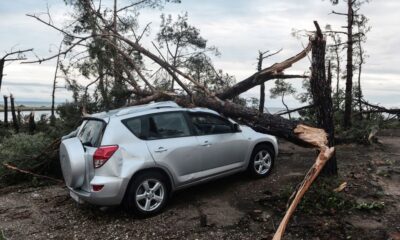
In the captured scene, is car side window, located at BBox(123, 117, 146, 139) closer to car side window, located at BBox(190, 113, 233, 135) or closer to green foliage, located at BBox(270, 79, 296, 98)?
car side window, located at BBox(190, 113, 233, 135)

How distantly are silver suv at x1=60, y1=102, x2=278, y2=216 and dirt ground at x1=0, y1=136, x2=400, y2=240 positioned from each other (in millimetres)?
407

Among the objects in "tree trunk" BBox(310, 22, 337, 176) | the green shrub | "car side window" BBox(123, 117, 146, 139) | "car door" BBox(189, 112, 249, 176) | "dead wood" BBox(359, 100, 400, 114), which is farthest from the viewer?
"dead wood" BBox(359, 100, 400, 114)

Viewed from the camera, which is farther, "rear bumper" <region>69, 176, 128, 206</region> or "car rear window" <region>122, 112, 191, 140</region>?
"car rear window" <region>122, 112, 191, 140</region>

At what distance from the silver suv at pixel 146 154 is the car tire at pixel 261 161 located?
34 centimetres

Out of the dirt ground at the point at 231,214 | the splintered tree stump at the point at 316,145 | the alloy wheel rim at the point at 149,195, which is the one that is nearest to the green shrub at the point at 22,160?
the dirt ground at the point at 231,214

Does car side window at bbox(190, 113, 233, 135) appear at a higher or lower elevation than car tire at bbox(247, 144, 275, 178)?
higher

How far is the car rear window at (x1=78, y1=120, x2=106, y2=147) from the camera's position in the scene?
6.19 m

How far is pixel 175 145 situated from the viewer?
257 inches

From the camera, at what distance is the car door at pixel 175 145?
6355 mm

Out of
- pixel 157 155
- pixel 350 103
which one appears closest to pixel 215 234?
pixel 157 155

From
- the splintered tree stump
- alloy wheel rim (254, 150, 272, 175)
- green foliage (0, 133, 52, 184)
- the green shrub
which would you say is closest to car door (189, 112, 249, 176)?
alloy wheel rim (254, 150, 272, 175)

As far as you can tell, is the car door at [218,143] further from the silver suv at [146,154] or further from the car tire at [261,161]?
the car tire at [261,161]

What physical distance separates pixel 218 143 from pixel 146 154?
1.50 metres


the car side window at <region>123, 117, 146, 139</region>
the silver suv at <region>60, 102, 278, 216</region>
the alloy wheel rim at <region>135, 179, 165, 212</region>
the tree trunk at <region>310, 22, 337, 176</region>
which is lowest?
the alloy wheel rim at <region>135, 179, 165, 212</region>
